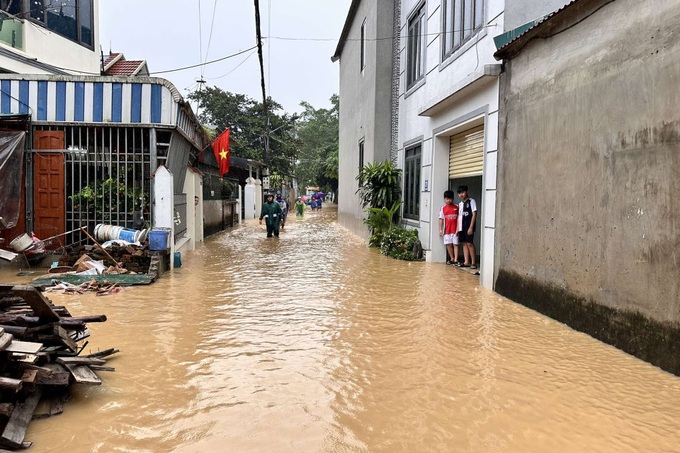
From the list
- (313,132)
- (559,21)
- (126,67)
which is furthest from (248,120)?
(559,21)

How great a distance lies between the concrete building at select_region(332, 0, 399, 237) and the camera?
595 inches

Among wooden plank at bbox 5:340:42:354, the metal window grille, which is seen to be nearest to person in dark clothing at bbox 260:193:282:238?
the metal window grille

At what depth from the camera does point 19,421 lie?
3.07 m

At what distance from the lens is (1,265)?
9.06 meters

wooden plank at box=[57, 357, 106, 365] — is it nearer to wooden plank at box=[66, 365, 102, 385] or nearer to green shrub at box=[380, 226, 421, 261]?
wooden plank at box=[66, 365, 102, 385]

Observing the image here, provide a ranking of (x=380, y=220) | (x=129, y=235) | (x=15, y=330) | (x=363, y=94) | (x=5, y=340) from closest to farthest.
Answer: (x=5, y=340) → (x=15, y=330) → (x=129, y=235) → (x=380, y=220) → (x=363, y=94)

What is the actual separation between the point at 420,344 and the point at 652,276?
7.08 ft

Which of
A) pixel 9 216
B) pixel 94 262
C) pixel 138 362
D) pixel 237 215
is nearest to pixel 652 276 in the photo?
pixel 138 362

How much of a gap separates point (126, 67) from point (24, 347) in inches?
803

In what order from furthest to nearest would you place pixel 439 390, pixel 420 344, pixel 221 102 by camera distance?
1. pixel 221 102
2. pixel 420 344
3. pixel 439 390

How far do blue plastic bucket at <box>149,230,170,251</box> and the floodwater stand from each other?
69.7 inches

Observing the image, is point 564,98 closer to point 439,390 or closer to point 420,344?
point 420,344

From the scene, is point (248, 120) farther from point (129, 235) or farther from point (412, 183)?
point (129, 235)

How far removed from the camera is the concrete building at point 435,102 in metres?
8.11
